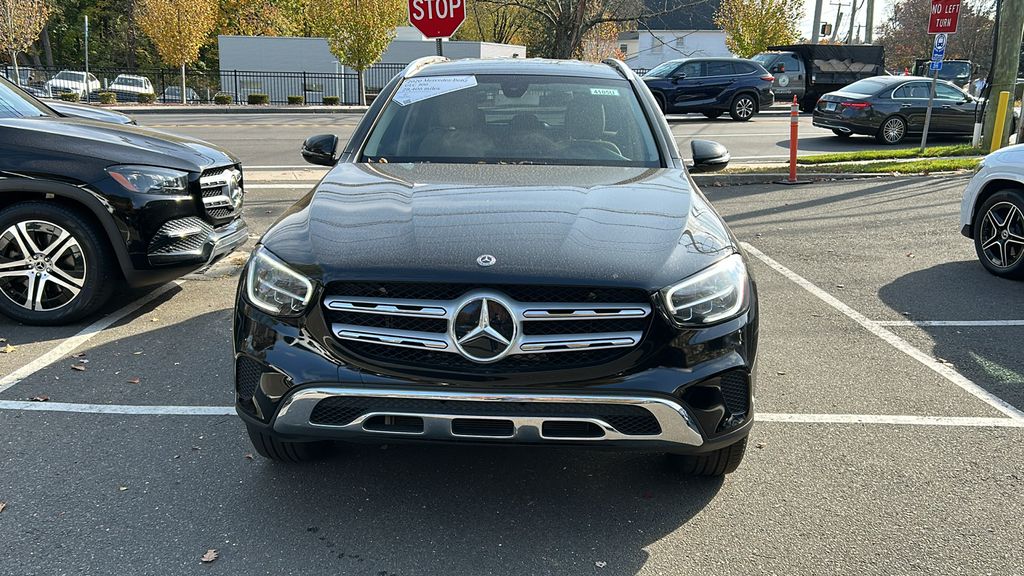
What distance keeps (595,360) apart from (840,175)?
36.3 feet

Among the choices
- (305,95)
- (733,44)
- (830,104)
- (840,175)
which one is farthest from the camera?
(733,44)

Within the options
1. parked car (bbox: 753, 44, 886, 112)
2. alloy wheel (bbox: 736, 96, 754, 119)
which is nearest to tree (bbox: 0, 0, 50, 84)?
alloy wheel (bbox: 736, 96, 754, 119)

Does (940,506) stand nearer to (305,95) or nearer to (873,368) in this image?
(873,368)

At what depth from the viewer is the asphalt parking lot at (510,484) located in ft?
9.88

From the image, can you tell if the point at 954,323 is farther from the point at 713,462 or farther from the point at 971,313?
the point at 713,462

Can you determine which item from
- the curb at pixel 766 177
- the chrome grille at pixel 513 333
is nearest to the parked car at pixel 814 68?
the curb at pixel 766 177

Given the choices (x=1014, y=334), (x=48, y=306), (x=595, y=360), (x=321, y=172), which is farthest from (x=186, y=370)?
(x=321, y=172)

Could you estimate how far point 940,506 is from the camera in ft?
11.2

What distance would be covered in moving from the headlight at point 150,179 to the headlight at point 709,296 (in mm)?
3899

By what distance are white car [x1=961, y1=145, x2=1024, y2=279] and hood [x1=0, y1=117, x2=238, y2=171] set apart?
6.12 meters

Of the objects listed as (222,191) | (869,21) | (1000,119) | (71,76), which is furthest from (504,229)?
(869,21)

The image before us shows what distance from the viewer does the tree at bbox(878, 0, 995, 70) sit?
177ft

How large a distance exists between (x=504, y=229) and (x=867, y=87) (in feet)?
59.3

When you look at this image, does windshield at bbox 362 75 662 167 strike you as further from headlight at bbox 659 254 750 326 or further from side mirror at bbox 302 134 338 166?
headlight at bbox 659 254 750 326
